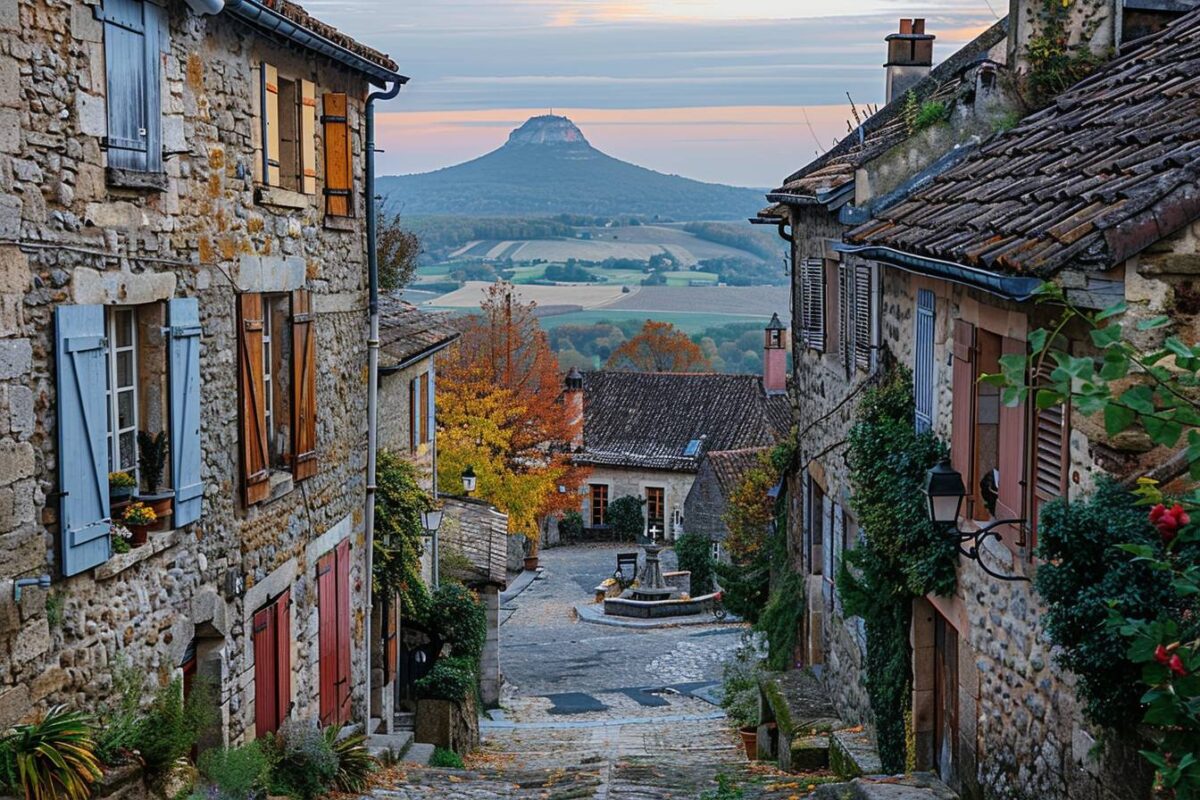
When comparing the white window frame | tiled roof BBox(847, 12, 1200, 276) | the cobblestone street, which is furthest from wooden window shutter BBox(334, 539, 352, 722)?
tiled roof BBox(847, 12, 1200, 276)

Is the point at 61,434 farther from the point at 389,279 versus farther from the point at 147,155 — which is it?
the point at 389,279

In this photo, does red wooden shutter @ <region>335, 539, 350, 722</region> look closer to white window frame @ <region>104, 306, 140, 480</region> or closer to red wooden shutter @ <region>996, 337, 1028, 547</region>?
white window frame @ <region>104, 306, 140, 480</region>

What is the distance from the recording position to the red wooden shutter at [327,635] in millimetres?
12406

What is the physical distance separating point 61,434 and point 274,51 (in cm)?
459

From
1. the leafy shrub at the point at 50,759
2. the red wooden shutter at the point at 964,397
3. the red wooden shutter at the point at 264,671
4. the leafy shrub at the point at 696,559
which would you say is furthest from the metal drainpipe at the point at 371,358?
the leafy shrub at the point at 696,559

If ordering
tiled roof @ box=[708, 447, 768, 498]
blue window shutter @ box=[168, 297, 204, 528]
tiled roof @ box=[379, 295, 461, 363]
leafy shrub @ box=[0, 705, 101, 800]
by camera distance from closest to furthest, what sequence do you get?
leafy shrub @ box=[0, 705, 101, 800] → blue window shutter @ box=[168, 297, 204, 528] → tiled roof @ box=[379, 295, 461, 363] → tiled roof @ box=[708, 447, 768, 498]

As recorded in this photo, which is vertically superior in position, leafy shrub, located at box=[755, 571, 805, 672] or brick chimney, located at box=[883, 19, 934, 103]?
brick chimney, located at box=[883, 19, 934, 103]

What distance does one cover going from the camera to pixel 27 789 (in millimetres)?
6578

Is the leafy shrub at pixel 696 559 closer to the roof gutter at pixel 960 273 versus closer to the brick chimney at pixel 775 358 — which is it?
the brick chimney at pixel 775 358

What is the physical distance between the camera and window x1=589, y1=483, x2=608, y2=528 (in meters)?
49.9

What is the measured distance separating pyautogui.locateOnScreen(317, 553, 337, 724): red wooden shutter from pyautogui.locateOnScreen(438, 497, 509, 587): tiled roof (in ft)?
22.3

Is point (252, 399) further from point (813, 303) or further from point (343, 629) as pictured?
point (813, 303)

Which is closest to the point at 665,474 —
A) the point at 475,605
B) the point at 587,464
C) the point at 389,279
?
the point at 587,464

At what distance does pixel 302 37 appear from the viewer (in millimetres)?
10898
